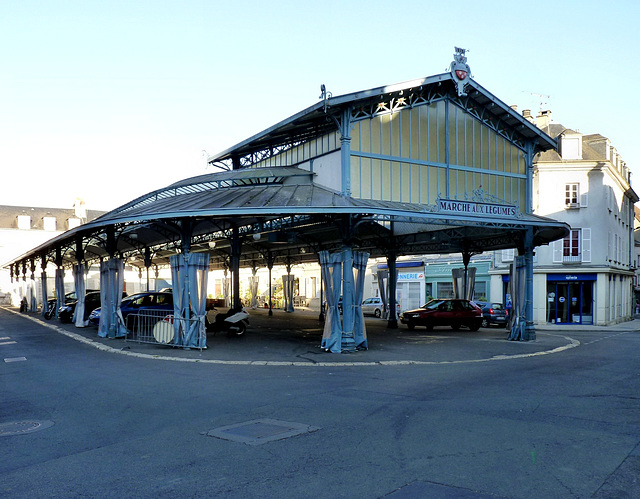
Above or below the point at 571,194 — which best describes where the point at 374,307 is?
below

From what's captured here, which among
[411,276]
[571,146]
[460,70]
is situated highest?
[571,146]

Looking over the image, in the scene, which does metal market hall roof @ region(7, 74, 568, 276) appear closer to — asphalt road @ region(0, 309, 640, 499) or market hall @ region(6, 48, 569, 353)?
market hall @ region(6, 48, 569, 353)

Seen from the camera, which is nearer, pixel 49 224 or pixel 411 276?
pixel 411 276

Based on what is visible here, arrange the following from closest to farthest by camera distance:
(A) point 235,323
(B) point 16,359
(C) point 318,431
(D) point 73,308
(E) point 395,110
Answer: (C) point 318,431 → (B) point 16,359 → (E) point 395,110 → (A) point 235,323 → (D) point 73,308

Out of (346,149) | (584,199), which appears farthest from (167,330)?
(584,199)

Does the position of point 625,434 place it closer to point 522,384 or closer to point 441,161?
point 522,384

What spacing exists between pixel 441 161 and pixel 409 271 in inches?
1090

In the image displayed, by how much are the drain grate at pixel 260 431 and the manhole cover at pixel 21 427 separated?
2.53 m

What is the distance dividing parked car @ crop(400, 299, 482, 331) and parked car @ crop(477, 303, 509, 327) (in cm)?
320

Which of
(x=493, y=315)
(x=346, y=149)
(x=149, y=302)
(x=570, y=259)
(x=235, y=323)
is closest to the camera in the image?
(x=346, y=149)

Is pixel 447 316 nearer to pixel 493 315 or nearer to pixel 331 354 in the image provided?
pixel 493 315

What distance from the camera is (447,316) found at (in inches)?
1115

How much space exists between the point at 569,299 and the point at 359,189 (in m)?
24.4

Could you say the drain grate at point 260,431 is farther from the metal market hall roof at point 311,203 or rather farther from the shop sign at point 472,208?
the shop sign at point 472,208
